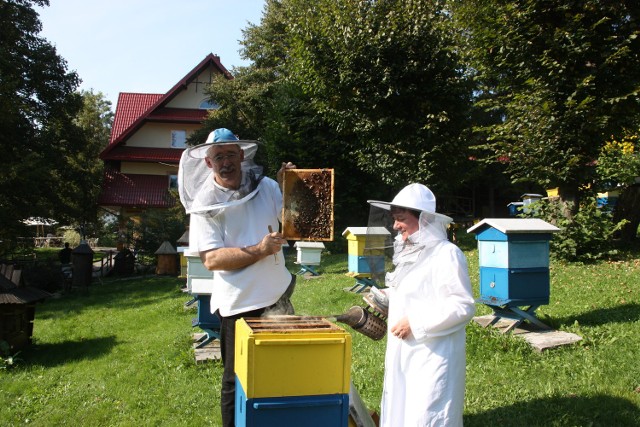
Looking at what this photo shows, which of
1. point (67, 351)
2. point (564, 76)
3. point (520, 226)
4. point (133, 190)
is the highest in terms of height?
point (564, 76)

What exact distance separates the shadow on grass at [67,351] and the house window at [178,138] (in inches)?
791

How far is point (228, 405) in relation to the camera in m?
2.79

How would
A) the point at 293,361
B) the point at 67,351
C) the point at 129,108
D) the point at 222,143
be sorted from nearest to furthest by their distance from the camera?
the point at 293,361 < the point at 222,143 < the point at 67,351 < the point at 129,108

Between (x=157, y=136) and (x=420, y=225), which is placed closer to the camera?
(x=420, y=225)

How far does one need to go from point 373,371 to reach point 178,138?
24.3 m

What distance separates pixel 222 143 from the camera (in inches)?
111

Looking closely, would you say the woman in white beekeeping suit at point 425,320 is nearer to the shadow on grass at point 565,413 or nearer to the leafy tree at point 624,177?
the shadow on grass at point 565,413

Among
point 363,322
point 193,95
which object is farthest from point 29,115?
point 363,322

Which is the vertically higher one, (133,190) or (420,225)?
(133,190)

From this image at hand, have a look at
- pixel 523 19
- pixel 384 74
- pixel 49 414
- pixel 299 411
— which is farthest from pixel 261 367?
pixel 384 74

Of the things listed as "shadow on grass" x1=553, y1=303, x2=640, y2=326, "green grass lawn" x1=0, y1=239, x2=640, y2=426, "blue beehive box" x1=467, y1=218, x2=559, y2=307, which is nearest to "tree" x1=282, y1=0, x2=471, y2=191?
"green grass lawn" x1=0, y1=239, x2=640, y2=426

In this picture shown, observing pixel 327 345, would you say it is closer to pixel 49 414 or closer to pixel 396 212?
pixel 396 212

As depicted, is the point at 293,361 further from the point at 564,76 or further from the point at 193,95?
the point at 193,95

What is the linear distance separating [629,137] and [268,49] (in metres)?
16.6
